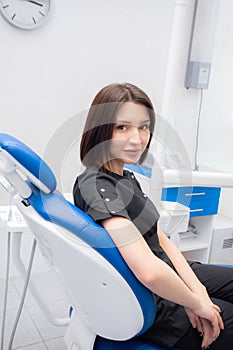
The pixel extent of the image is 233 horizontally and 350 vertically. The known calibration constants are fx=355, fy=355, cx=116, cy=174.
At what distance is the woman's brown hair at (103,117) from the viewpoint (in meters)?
0.99

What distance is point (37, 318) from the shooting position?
182cm

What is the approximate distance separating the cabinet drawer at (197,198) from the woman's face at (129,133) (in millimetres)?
728

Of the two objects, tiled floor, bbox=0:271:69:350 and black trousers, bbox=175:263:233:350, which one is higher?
black trousers, bbox=175:263:233:350

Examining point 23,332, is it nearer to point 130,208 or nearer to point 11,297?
point 11,297

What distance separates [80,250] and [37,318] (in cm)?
119

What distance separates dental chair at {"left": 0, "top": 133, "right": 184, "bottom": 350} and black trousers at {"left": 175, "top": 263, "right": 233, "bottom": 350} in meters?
0.20

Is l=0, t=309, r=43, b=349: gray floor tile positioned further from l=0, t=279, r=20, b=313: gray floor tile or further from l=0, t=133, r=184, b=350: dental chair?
l=0, t=133, r=184, b=350: dental chair

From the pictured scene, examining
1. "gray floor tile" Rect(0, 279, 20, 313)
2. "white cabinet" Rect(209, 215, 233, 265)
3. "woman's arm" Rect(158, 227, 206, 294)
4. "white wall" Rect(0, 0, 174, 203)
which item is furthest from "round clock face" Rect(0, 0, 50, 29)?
"white cabinet" Rect(209, 215, 233, 265)

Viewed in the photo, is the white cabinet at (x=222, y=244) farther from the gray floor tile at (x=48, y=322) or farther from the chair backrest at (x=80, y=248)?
the chair backrest at (x=80, y=248)

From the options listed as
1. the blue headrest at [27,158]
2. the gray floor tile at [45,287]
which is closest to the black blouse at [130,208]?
the blue headrest at [27,158]

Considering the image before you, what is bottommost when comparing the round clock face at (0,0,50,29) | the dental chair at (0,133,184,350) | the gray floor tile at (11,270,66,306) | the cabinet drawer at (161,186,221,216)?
the gray floor tile at (11,270,66,306)

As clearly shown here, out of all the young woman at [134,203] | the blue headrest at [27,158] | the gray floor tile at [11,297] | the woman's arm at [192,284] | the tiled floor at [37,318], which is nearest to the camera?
the blue headrest at [27,158]

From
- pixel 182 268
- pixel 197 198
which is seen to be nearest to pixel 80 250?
pixel 182 268

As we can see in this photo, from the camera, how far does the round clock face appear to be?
1812 millimetres
